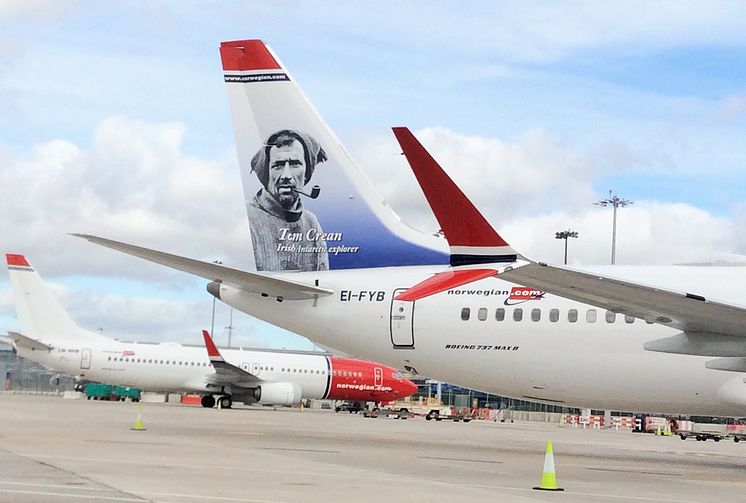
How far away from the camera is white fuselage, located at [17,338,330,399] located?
59.2m

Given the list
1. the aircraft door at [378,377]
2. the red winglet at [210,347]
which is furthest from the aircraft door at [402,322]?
the aircraft door at [378,377]

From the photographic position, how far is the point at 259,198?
2384cm

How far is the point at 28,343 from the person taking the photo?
5888 centimetres

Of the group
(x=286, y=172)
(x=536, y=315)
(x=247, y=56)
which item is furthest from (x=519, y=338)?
(x=247, y=56)

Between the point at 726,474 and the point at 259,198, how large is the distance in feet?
37.5

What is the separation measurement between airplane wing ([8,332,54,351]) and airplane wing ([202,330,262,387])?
367 inches

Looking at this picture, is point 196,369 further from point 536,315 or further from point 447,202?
point 447,202

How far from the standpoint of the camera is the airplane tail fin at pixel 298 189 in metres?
23.2

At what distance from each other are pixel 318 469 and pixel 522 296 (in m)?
7.26

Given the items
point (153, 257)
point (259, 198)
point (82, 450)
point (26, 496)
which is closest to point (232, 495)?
point (26, 496)

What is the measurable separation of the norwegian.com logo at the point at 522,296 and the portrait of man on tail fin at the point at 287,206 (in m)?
4.25

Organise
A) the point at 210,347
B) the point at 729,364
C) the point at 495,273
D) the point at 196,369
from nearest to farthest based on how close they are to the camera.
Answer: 1. the point at 495,273
2. the point at 729,364
3. the point at 210,347
4. the point at 196,369

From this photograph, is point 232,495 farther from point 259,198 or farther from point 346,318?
point 259,198

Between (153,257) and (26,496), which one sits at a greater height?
(153,257)
